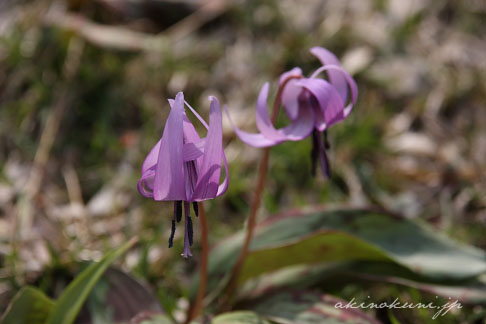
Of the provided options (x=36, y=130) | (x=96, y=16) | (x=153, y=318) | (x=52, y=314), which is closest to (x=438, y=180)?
(x=153, y=318)

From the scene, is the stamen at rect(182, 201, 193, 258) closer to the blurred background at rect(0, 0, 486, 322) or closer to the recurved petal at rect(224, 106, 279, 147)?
the recurved petal at rect(224, 106, 279, 147)

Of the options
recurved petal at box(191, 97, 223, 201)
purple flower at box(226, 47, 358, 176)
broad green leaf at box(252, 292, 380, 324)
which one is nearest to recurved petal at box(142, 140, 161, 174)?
recurved petal at box(191, 97, 223, 201)

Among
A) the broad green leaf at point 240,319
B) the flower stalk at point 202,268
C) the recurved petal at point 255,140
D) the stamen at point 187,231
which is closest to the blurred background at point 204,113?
the flower stalk at point 202,268

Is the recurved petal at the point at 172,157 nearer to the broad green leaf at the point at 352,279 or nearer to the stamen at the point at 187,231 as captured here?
the stamen at the point at 187,231

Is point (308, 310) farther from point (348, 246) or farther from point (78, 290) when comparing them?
point (78, 290)

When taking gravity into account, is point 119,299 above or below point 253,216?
below

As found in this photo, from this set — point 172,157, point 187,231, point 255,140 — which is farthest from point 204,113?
point 172,157

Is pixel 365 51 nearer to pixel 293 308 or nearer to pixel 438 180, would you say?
pixel 438 180

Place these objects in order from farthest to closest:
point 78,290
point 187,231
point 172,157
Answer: point 78,290, point 187,231, point 172,157
